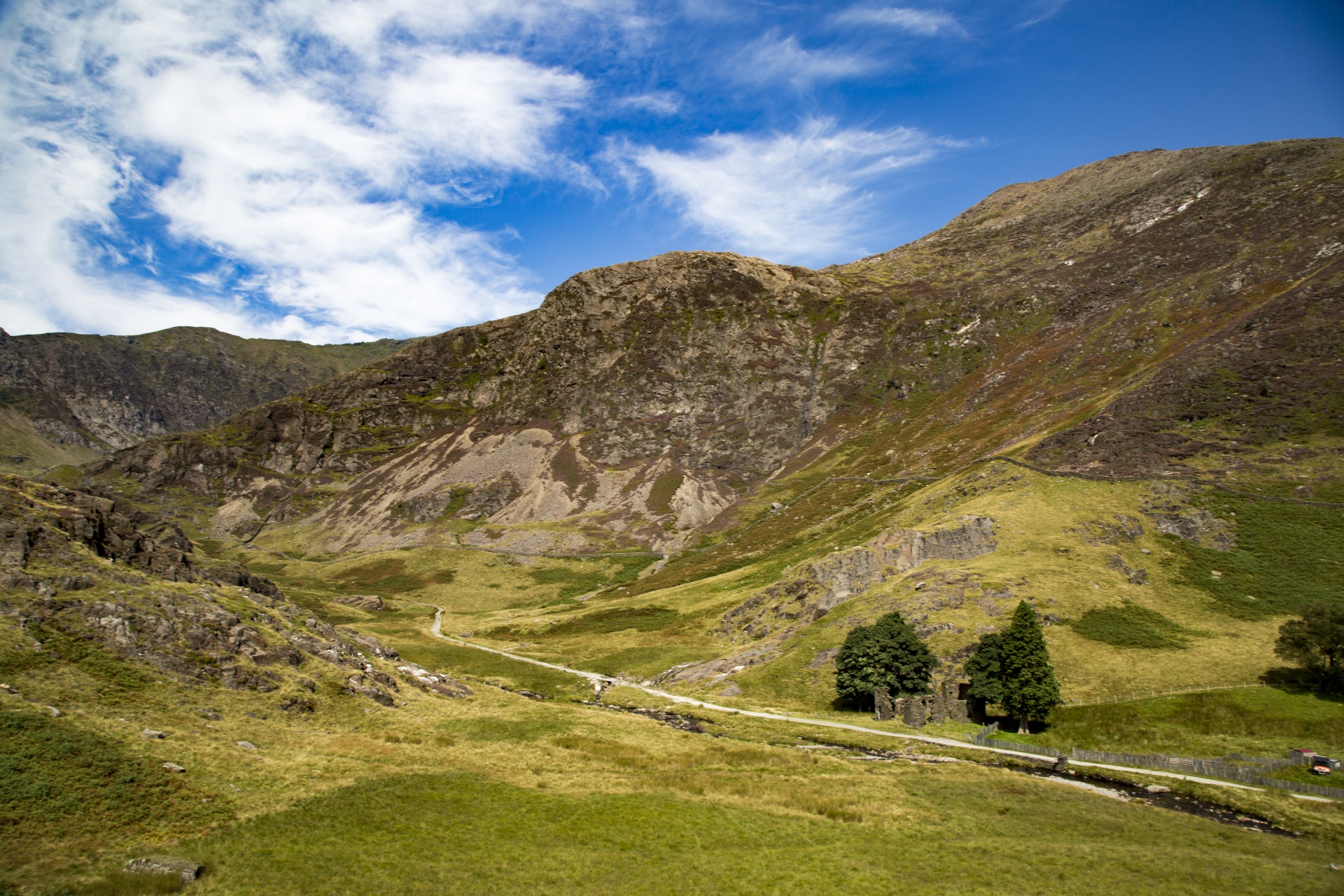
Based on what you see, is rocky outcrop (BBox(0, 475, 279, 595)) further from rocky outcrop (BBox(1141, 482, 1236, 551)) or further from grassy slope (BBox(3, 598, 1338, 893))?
rocky outcrop (BBox(1141, 482, 1236, 551))

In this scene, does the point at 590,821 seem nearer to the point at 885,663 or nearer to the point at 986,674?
the point at 885,663

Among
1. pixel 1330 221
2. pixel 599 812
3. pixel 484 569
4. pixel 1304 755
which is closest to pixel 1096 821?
pixel 1304 755

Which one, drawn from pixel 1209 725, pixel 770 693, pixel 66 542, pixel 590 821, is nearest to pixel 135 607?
pixel 66 542

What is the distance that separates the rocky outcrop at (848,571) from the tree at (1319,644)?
32199 millimetres

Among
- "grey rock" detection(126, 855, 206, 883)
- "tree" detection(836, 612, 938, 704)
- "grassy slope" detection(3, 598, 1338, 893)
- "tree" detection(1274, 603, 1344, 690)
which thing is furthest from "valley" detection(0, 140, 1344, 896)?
"tree" detection(836, 612, 938, 704)

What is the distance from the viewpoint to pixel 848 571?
3691 inches

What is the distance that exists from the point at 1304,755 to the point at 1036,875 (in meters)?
31.1

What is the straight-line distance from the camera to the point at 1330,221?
15275 cm

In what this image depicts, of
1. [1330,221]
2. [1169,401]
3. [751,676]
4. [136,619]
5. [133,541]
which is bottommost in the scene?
[751,676]

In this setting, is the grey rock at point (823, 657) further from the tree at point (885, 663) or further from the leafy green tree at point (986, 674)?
the leafy green tree at point (986, 674)

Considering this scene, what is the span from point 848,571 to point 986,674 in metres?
33.9

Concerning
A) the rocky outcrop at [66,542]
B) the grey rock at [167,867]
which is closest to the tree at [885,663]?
the grey rock at [167,867]

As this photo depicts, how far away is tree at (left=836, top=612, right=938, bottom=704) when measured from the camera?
211 feet

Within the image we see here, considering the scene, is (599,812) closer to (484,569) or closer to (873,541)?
(873,541)
